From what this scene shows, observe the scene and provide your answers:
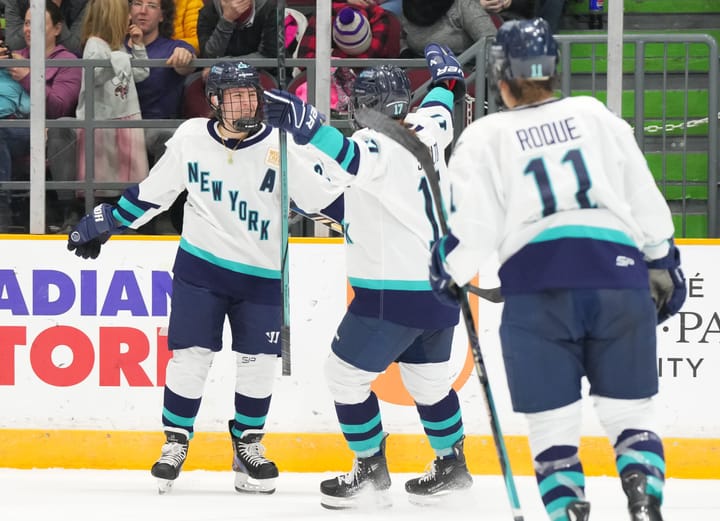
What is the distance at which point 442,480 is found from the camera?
4.03 m

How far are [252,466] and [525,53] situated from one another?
184 centimetres

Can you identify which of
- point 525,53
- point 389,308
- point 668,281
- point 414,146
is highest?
point 525,53

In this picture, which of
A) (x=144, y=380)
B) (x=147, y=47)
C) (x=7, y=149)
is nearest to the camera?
(x=144, y=380)

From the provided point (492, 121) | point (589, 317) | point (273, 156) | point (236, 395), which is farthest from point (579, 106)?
point (236, 395)

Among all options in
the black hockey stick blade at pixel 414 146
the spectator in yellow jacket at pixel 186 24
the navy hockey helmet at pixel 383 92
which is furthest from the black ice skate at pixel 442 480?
the spectator in yellow jacket at pixel 186 24

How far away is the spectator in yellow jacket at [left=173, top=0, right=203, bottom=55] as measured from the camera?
5.49 meters

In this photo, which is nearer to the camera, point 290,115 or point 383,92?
point 290,115

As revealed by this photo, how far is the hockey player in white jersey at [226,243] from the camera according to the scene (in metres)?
4.09

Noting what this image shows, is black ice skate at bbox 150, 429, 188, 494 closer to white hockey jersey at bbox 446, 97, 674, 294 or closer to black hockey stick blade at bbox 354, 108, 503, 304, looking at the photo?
black hockey stick blade at bbox 354, 108, 503, 304

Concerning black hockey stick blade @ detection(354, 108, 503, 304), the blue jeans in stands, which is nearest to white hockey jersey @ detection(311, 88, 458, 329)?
black hockey stick blade @ detection(354, 108, 503, 304)

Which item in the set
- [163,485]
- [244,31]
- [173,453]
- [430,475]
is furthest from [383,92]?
[244,31]

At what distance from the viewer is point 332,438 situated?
4543mm

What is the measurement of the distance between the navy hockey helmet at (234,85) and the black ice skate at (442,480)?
1.18 meters

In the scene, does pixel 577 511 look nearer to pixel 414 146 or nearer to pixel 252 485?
pixel 414 146
